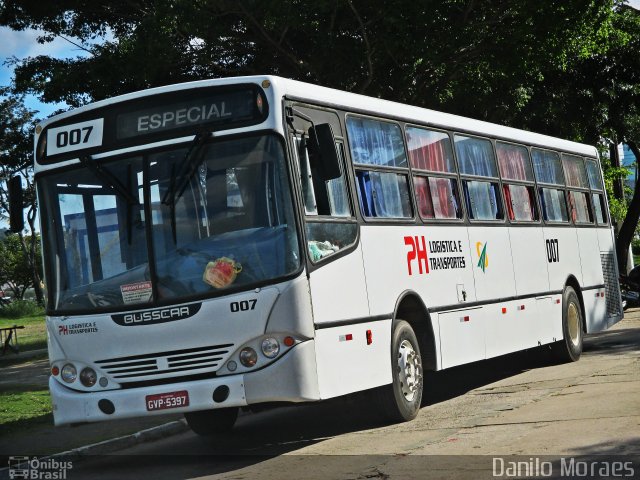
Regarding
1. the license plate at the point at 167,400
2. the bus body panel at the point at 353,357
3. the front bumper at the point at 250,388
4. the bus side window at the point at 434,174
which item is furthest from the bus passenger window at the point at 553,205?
the license plate at the point at 167,400

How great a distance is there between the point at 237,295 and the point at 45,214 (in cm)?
219

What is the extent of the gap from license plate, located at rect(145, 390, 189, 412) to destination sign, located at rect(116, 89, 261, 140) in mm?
2335

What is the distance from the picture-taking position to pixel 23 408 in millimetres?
15539

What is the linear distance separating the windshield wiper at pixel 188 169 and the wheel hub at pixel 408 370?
2.95m

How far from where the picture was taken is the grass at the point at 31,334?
110 ft

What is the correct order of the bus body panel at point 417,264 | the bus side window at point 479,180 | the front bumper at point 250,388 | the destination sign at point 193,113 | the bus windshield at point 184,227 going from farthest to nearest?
the bus side window at point 479,180 < the bus body panel at point 417,264 < the destination sign at point 193,113 < the bus windshield at point 184,227 < the front bumper at point 250,388

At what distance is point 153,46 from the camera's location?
20297mm

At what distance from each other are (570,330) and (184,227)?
8.57 meters

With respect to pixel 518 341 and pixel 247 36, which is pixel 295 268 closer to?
pixel 518 341

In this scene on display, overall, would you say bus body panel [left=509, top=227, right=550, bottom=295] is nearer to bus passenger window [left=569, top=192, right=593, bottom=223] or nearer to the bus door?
bus passenger window [left=569, top=192, right=593, bottom=223]

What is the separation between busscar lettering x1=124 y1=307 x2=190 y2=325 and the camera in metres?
9.38

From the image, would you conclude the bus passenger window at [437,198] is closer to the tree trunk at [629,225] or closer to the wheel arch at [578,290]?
Answer: the wheel arch at [578,290]

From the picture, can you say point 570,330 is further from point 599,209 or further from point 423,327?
point 423,327

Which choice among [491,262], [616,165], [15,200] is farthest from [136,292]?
[616,165]
